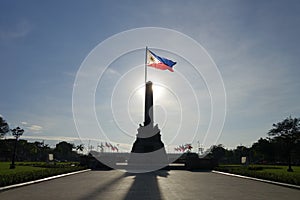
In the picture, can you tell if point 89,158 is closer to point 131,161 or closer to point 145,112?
point 131,161

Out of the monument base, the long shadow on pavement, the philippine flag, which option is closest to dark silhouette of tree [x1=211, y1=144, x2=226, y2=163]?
the monument base

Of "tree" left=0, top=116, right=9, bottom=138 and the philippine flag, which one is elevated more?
the philippine flag

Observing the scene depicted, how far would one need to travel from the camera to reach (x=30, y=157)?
121188 mm

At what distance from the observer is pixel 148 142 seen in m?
51.6

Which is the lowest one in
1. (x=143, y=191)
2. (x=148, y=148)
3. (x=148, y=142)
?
(x=143, y=191)

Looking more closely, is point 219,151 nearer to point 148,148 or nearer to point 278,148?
point 278,148

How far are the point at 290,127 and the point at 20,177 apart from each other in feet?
153

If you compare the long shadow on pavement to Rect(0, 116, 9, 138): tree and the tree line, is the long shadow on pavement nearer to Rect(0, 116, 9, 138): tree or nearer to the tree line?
the tree line

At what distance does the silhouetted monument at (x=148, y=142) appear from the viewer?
50.1 metres

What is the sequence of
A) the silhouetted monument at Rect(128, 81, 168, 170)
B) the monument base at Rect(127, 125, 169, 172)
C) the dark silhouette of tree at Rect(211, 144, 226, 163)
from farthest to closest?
the dark silhouette of tree at Rect(211, 144, 226, 163) → the silhouetted monument at Rect(128, 81, 168, 170) → the monument base at Rect(127, 125, 169, 172)

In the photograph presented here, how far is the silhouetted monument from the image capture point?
50.1 metres

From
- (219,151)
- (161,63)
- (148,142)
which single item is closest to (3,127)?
(148,142)

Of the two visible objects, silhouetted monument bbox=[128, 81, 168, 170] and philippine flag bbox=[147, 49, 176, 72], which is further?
silhouetted monument bbox=[128, 81, 168, 170]

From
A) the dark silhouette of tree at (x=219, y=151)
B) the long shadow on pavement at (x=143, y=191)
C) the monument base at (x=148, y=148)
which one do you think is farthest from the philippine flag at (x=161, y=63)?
Result: the dark silhouette of tree at (x=219, y=151)
